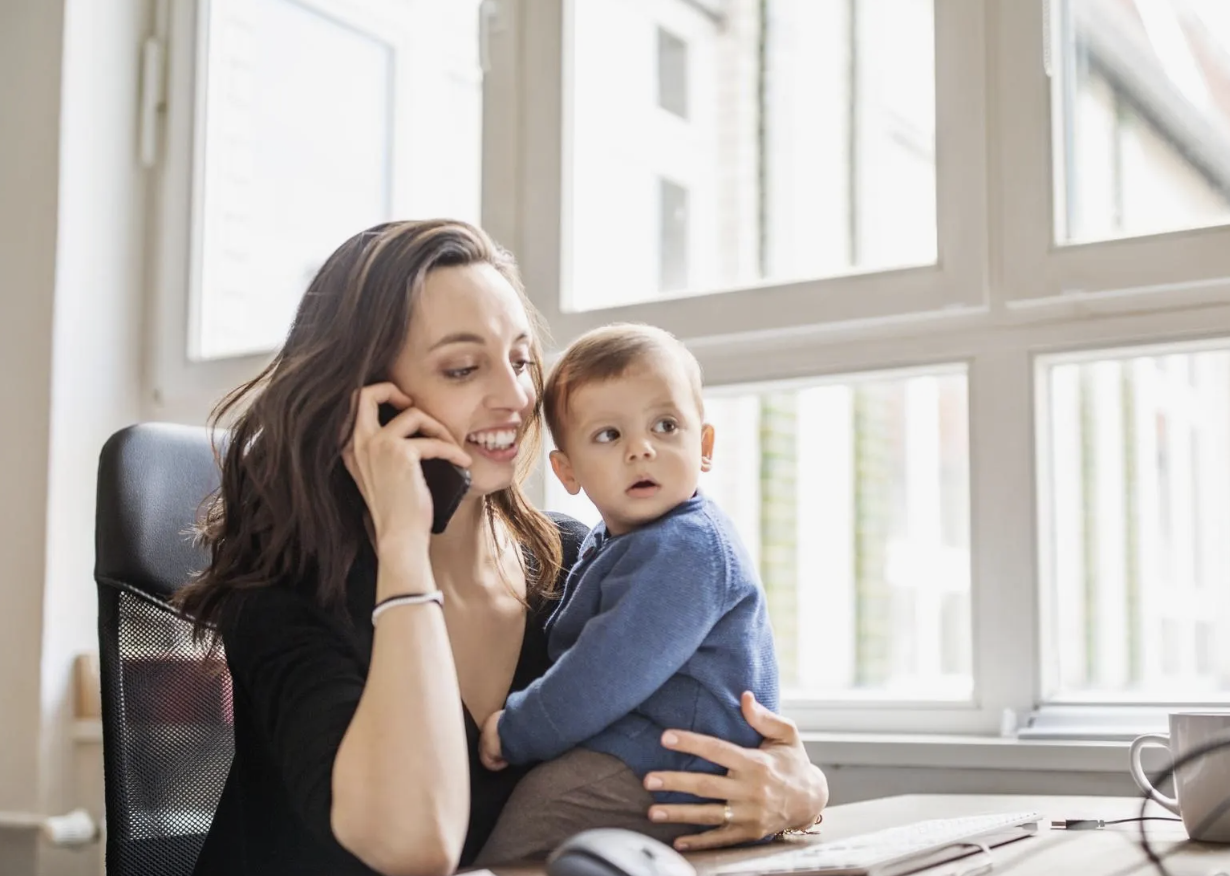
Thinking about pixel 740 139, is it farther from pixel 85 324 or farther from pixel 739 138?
pixel 85 324

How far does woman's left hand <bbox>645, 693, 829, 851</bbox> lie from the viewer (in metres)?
1.25

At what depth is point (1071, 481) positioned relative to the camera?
198cm

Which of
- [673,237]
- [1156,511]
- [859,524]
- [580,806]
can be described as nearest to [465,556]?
[580,806]

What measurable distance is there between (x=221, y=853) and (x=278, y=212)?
1794mm

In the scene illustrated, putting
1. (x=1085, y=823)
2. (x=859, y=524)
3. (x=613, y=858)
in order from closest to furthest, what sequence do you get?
(x=613, y=858) → (x=1085, y=823) → (x=859, y=524)

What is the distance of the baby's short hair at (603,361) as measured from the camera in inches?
55.1

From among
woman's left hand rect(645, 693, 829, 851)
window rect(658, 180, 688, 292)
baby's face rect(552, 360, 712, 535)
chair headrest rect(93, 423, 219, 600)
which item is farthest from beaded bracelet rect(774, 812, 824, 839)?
window rect(658, 180, 688, 292)

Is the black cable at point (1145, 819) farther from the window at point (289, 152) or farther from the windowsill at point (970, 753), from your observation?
the window at point (289, 152)

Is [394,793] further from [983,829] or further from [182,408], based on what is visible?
[182,408]

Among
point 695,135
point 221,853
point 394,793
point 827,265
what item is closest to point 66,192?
point 695,135

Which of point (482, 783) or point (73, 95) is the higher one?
point (73, 95)

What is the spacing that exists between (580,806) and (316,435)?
1.54ft

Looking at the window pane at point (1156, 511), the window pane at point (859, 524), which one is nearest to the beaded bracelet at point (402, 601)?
the window pane at point (1156, 511)

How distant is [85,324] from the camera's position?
2.71 metres
